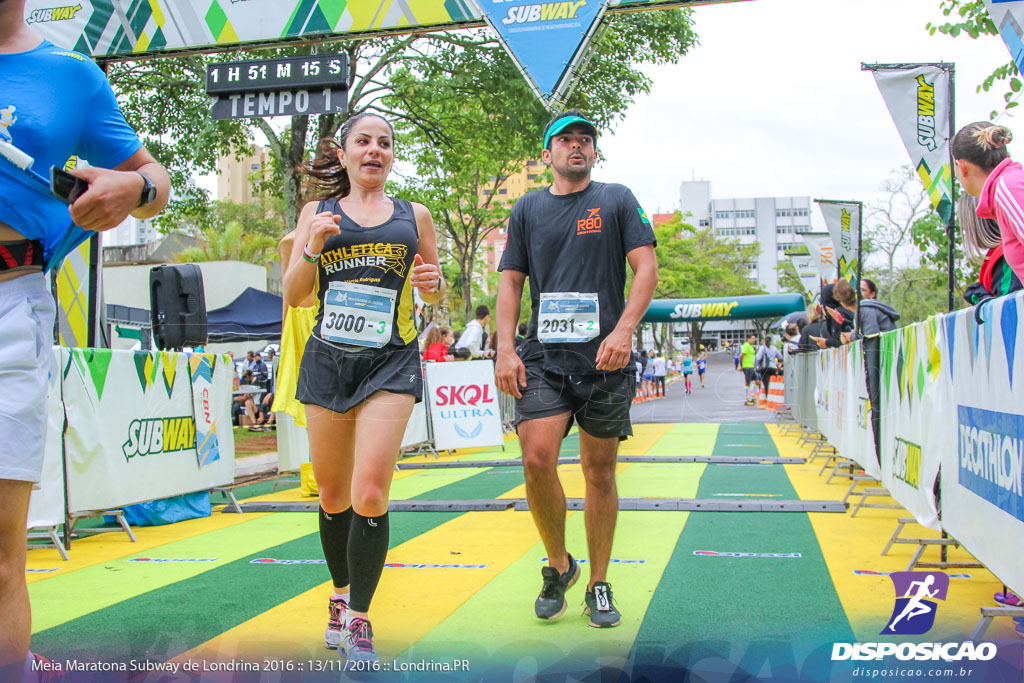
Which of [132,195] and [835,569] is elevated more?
[132,195]

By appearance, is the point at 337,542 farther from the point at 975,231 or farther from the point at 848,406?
the point at 848,406

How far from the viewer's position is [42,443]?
6.72ft

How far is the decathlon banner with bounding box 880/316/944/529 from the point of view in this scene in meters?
4.92

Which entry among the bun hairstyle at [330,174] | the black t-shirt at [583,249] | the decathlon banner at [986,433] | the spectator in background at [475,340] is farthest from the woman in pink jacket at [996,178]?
the spectator in background at [475,340]

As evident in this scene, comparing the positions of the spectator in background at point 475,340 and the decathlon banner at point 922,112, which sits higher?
the decathlon banner at point 922,112

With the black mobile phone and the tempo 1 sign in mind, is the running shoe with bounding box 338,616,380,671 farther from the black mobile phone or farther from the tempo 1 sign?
the tempo 1 sign

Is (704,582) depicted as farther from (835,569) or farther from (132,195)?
(132,195)

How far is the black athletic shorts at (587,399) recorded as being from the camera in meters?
3.71

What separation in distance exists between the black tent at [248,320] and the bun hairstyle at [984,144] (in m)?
16.2

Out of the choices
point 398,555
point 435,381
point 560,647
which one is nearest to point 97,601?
point 398,555

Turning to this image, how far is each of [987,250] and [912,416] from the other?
1657mm

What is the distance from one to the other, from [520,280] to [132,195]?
2224 mm

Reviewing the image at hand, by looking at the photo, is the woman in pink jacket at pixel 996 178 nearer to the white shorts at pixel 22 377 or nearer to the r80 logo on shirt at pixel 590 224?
the r80 logo on shirt at pixel 590 224

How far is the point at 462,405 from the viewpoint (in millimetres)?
12531
